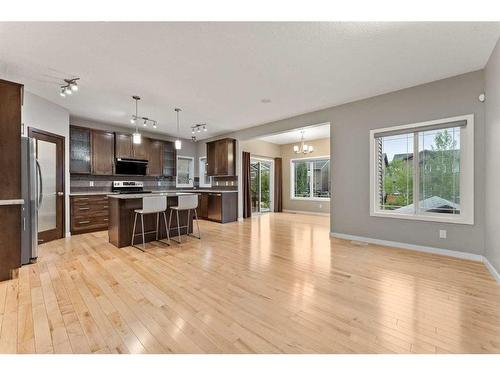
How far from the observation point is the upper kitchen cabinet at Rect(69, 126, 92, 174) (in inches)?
212

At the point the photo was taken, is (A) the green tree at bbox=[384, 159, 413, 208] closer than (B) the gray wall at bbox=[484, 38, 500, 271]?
No

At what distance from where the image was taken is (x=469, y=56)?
9.62ft

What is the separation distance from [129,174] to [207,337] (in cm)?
574

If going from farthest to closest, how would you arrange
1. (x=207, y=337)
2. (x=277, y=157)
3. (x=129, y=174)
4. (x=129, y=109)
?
(x=277, y=157)
(x=129, y=174)
(x=129, y=109)
(x=207, y=337)

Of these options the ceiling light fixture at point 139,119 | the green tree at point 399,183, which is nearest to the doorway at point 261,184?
the ceiling light fixture at point 139,119

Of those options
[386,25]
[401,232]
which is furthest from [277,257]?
[386,25]

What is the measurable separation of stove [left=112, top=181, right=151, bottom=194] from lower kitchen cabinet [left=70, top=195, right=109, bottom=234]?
0.68 m

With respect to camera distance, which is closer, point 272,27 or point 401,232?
point 272,27

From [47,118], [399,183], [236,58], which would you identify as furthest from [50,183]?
[399,183]

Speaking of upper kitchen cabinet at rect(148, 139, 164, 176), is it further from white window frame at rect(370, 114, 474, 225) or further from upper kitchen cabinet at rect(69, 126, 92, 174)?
white window frame at rect(370, 114, 474, 225)

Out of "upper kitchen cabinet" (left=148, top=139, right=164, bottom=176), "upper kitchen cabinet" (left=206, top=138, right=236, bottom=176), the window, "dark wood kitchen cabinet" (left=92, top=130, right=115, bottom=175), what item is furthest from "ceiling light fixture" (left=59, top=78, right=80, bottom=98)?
the window

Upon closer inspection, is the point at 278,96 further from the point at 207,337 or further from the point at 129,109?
the point at 207,337

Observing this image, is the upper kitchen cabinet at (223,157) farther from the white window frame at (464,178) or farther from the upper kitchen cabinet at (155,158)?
the white window frame at (464,178)

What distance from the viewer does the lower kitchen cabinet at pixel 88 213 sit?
16.7 feet
